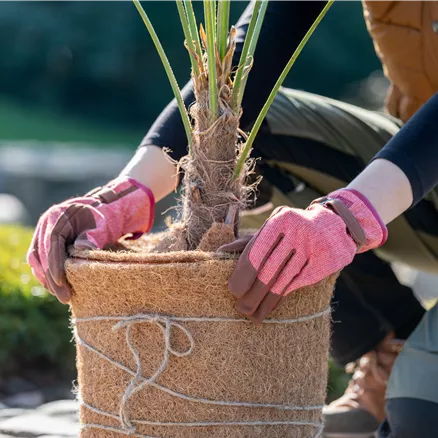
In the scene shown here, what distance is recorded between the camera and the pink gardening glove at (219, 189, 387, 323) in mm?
1144

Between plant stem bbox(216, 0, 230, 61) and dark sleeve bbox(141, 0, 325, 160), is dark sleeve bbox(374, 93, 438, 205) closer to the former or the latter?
plant stem bbox(216, 0, 230, 61)

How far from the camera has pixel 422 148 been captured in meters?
1.30

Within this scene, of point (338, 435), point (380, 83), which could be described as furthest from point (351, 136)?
point (380, 83)

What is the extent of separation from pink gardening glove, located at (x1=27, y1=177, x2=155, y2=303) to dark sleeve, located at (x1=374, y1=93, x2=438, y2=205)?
452mm

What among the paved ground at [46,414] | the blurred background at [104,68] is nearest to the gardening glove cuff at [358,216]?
the paved ground at [46,414]

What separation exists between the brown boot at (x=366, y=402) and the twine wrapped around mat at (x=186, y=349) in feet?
2.14

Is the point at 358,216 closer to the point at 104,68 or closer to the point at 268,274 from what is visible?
the point at 268,274

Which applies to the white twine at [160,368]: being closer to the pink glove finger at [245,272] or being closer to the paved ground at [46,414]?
the pink glove finger at [245,272]

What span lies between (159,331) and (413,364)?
0.58 m

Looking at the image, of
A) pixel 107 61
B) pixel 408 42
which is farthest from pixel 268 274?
pixel 107 61

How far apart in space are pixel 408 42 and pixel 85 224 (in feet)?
2.69

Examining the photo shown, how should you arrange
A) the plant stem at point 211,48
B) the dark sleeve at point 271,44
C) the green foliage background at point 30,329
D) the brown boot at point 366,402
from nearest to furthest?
the plant stem at point 211,48 → the dark sleeve at point 271,44 → the brown boot at point 366,402 → the green foliage background at point 30,329

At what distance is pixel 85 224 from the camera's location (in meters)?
1.37

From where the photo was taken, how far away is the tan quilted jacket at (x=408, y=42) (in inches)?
67.6
